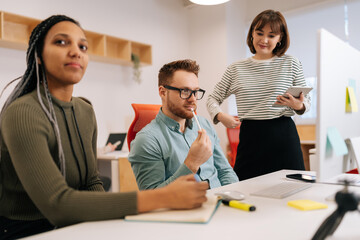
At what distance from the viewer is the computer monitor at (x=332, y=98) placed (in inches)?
28.6

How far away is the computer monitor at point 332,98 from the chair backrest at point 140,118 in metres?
0.95

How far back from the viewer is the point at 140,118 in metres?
1.55

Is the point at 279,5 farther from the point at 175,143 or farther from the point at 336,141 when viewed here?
the point at 336,141

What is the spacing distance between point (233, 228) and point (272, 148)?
Result: 101 cm

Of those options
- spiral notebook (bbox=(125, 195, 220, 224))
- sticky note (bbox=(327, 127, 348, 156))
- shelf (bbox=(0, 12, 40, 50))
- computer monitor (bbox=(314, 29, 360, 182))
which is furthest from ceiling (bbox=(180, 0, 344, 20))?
spiral notebook (bbox=(125, 195, 220, 224))

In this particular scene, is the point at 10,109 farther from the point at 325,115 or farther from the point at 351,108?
the point at 351,108

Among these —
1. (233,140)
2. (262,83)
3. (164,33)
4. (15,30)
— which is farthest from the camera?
(164,33)

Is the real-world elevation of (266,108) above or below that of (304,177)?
above

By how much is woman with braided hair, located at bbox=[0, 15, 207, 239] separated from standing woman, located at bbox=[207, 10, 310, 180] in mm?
863

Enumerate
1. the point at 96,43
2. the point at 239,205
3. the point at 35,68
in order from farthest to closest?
the point at 96,43, the point at 35,68, the point at 239,205

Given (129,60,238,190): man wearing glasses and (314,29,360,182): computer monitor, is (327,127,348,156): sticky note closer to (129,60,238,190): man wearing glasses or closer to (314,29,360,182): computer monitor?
(314,29,360,182): computer monitor

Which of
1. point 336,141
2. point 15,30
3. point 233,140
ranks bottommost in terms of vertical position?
point 233,140

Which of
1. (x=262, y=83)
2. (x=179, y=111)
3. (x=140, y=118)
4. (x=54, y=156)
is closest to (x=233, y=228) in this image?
(x=54, y=156)

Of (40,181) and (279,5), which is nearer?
(40,181)
